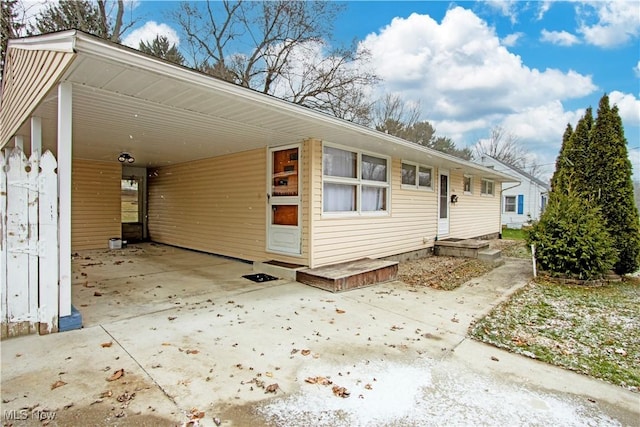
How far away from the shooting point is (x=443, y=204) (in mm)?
10242

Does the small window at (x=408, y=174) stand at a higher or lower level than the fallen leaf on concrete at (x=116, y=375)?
higher

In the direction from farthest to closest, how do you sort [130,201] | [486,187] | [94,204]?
1. [486,187]
2. [130,201]
3. [94,204]

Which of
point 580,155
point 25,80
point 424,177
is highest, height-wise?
point 25,80

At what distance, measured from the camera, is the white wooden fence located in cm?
285

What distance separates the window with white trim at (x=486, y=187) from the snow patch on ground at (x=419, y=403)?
39.3ft

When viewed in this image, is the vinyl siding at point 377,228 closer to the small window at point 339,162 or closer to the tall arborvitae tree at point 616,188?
the small window at point 339,162

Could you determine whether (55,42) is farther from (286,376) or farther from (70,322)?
(286,376)

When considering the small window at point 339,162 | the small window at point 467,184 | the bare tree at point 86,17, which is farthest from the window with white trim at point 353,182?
the bare tree at point 86,17

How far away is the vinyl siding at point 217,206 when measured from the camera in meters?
6.83

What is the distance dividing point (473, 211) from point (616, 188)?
5718mm

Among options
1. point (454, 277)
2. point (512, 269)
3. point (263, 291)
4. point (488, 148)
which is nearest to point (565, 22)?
point (512, 269)

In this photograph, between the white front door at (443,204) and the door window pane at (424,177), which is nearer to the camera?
the door window pane at (424,177)

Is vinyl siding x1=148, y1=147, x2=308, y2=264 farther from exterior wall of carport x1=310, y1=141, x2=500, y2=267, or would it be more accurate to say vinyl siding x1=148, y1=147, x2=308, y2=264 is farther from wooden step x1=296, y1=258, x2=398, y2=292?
wooden step x1=296, y1=258, x2=398, y2=292
